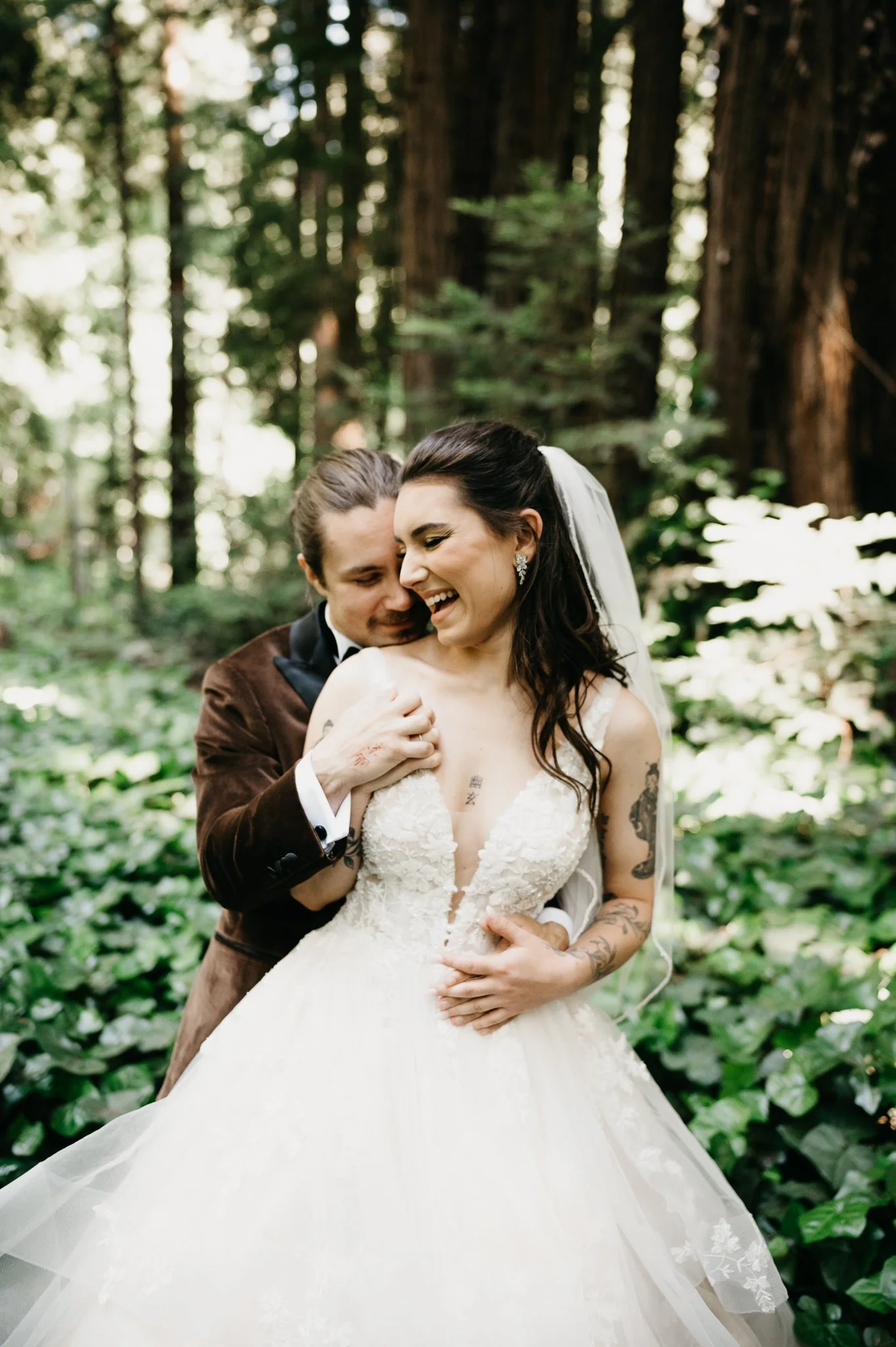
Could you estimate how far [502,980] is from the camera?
1.92 m

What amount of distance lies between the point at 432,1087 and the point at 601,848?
2.39 feet

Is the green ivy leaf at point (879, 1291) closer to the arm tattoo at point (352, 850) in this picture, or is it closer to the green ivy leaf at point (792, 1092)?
the green ivy leaf at point (792, 1092)

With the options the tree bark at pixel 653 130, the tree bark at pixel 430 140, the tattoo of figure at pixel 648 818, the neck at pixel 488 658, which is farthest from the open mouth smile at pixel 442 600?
the tree bark at pixel 430 140

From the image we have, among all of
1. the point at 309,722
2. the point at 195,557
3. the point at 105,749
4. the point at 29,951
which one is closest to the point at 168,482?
the point at 195,557

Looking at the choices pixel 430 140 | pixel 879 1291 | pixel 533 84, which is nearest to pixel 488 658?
pixel 879 1291

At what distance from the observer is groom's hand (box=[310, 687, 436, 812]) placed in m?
1.96

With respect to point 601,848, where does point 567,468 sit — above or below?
above

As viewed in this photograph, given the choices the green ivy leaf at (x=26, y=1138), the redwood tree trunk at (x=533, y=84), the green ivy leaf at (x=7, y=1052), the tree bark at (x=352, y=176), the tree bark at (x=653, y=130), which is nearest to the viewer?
the green ivy leaf at (x=26, y=1138)

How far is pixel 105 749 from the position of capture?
5.97m

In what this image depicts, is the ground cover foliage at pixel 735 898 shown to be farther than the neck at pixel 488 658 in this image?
Yes

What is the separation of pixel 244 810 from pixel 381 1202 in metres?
0.82

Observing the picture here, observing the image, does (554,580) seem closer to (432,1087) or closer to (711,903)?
(432,1087)

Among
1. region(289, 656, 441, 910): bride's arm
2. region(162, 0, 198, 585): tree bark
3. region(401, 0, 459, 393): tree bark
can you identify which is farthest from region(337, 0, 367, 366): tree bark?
region(289, 656, 441, 910): bride's arm

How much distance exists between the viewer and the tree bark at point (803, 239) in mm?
5410
